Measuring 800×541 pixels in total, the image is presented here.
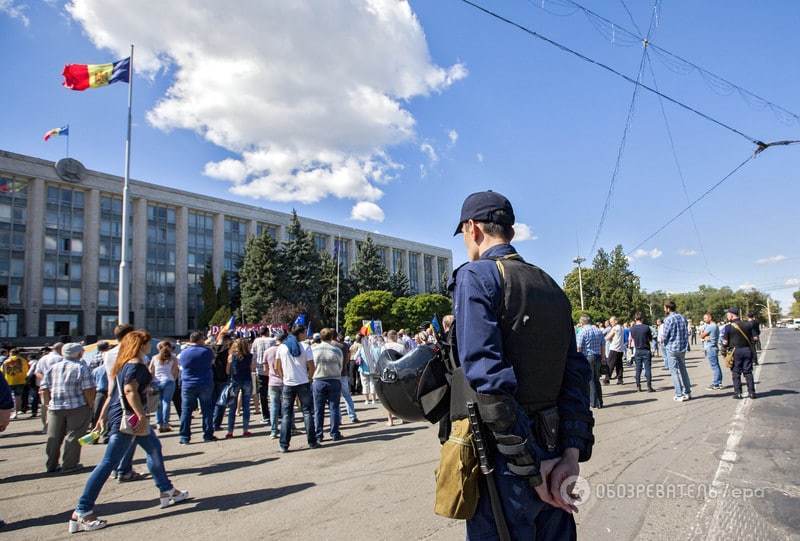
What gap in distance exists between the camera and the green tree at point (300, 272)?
51500 mm

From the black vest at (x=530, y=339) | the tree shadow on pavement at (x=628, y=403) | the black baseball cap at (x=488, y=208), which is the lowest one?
the tree shadow on pavement at (x=628, y=403)

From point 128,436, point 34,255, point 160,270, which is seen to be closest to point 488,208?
point 128,436

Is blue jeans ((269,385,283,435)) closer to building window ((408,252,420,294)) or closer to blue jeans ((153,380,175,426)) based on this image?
blue jeans ((153,380,175,426))

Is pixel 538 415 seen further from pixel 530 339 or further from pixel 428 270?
pixel 428 270

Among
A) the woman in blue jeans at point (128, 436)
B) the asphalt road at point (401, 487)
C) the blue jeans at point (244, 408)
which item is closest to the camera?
the asphalt road at point (401, 487)

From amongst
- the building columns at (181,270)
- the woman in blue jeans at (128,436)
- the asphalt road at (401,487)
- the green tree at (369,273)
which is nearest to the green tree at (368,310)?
the green tree at (369,273)

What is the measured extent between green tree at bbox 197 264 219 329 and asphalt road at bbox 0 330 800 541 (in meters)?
50.9

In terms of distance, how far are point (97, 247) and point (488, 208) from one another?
59.9 metres

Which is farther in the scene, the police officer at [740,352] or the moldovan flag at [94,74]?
the moldovan flag at [94,74]

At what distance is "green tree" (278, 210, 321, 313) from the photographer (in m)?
51.5

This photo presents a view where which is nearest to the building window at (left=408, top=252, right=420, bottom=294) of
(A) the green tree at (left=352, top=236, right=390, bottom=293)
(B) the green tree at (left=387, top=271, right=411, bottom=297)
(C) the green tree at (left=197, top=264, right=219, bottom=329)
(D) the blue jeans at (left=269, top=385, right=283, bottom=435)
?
(B) the green tree at (left=387, top=271, right=411, bottom=297)

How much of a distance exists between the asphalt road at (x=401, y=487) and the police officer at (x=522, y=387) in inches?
93.3

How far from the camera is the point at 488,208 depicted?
2.28 m

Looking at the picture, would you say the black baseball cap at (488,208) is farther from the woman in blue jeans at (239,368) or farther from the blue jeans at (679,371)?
the blue jeans at (679,371)
